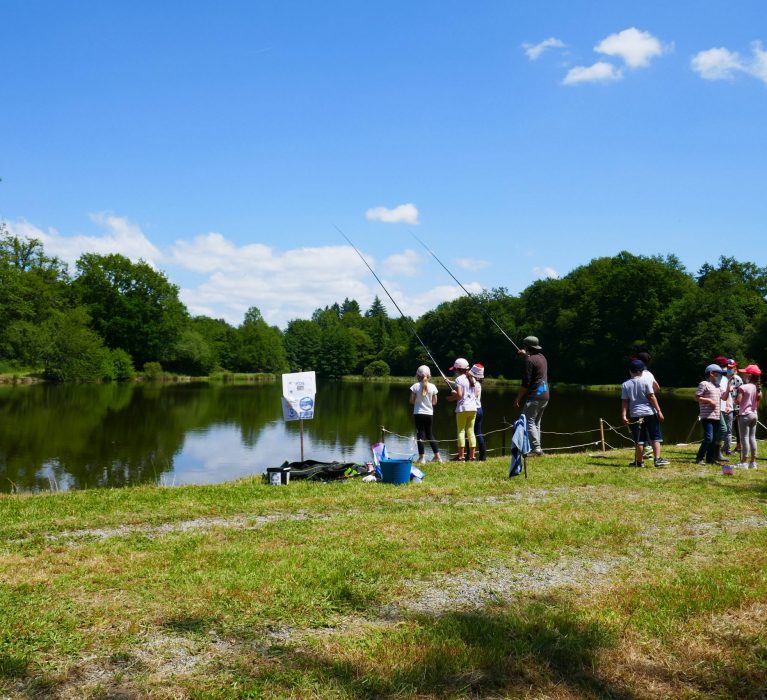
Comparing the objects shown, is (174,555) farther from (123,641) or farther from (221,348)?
(221,348)

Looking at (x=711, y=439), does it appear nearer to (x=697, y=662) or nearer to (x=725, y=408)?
Result: (x=725, y=408)

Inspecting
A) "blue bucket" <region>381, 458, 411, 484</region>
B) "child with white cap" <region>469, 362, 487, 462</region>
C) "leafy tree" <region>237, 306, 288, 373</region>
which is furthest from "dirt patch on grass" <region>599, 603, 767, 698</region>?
"leafy tree" <region>237, 306, 288, 373</region>

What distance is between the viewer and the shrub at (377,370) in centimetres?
11294

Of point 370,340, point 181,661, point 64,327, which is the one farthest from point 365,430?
point 370,340

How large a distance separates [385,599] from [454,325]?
9812 cm

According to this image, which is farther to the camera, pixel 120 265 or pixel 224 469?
pixel 120 265

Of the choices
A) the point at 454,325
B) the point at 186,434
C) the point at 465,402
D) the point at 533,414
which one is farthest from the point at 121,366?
the point at 533,414

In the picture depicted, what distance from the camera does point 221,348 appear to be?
340 ft

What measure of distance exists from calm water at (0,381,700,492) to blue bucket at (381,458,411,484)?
8.79 m

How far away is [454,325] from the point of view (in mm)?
102062

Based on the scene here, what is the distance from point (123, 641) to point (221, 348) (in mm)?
102342

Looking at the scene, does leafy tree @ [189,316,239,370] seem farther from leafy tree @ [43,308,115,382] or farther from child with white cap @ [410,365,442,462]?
child with white cap @ [410,365,442,462]

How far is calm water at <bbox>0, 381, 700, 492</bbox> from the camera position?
19.1 metres

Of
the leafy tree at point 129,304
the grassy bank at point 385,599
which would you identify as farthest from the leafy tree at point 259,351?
the grassy bank at point 385,599
